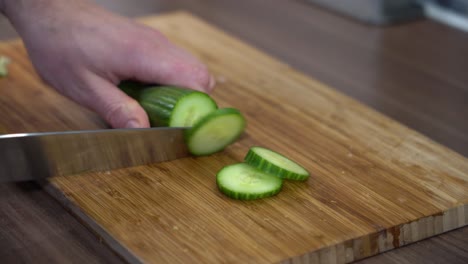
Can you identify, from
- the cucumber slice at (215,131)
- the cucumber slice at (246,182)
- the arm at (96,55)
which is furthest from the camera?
the arm at (96,55)

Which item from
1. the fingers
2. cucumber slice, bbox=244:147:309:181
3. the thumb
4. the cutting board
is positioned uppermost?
the fingers

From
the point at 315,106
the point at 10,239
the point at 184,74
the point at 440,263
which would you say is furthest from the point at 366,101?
the point at 10,239

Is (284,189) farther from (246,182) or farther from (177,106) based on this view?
(177,106)

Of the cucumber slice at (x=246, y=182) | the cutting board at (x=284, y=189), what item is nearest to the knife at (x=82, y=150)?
the cutting board at (x=284, y=189)

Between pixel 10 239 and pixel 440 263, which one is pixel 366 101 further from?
pixel 10 239

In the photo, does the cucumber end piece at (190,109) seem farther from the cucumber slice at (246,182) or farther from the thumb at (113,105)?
the cucumber slice at (246,182)

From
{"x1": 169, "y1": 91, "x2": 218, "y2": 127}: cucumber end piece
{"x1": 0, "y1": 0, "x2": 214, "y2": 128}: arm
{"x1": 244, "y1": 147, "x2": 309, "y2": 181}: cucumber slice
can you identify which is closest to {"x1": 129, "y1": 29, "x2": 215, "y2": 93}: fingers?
{"x1": 0, "y1": 0, "x2": 214, "y2": 128}: arm

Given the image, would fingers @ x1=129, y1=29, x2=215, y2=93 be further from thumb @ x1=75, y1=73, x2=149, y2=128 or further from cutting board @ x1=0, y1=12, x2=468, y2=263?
cutting board @ x1=0, y1=12, x2=468, y2=263
